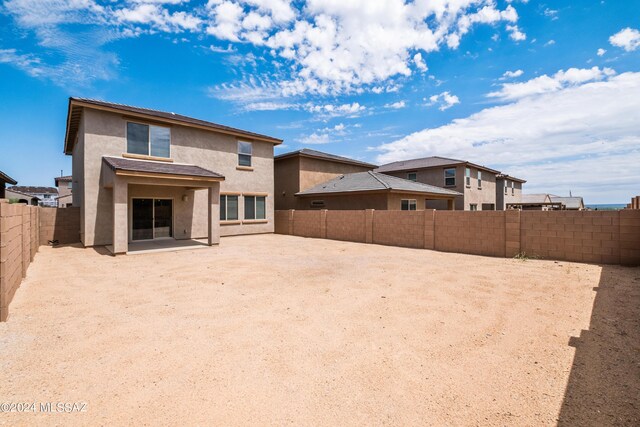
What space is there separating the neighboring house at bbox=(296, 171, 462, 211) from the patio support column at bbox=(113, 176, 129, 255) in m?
12.0

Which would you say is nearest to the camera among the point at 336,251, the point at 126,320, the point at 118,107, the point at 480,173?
the point at 126,320

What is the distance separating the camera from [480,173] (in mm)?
28531

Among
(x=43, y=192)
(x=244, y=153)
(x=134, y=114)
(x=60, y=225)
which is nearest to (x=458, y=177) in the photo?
(x=244, y=153)

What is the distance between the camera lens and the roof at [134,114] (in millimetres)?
12805

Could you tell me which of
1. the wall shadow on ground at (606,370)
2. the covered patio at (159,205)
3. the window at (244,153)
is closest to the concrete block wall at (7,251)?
the covered patio at (159,205)

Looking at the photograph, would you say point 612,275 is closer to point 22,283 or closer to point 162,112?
point 22,283

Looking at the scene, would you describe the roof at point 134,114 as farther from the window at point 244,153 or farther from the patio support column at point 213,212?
the patio support column at point 213,212

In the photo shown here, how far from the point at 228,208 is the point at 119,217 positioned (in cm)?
684

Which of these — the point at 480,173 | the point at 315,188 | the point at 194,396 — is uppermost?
the point at 480,173

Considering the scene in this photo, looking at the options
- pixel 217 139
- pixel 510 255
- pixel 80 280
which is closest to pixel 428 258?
pixel 510 255

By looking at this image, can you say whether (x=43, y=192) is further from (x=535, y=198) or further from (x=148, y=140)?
(x=535, y=198)

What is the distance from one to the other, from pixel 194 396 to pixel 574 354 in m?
4.66

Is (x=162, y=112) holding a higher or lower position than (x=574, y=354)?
higher

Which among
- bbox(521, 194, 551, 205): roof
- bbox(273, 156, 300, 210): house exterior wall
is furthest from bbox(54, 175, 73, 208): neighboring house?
bbox(521, 194, 551, 205): roof
